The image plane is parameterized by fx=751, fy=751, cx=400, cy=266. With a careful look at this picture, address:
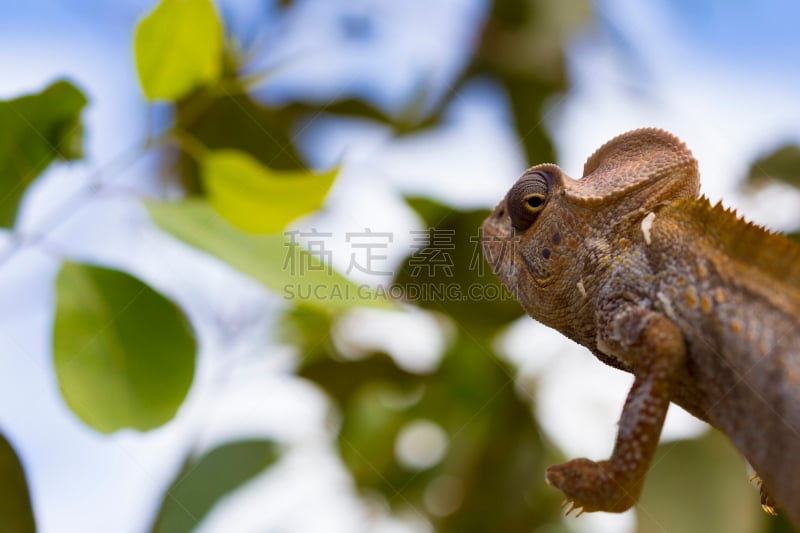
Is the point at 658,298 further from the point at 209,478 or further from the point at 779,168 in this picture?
the point at 209,478

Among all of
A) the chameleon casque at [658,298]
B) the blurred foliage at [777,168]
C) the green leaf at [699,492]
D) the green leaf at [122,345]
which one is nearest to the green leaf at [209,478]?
the green leaf at [122,345]

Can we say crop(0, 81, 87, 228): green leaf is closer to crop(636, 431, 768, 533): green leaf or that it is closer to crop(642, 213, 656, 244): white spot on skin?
crop(642, 213, 656, 244): white spot on skin

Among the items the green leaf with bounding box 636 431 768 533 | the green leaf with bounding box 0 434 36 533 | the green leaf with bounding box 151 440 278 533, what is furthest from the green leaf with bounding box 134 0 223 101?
the green leaf with bounding box 636 431 768 533

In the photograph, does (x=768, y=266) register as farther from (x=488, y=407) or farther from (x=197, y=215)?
(x=488, y=407)

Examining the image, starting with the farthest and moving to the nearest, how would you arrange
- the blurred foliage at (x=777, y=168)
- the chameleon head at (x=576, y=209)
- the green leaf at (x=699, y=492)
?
the blurred foliage at (x=777, y=168), the green leaf at (x=699, y=492), the chameleon head at (x=576, y=209)

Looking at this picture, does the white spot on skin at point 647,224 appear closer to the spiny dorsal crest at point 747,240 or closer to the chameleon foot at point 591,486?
the spiny dorsal crest at point 747,240
